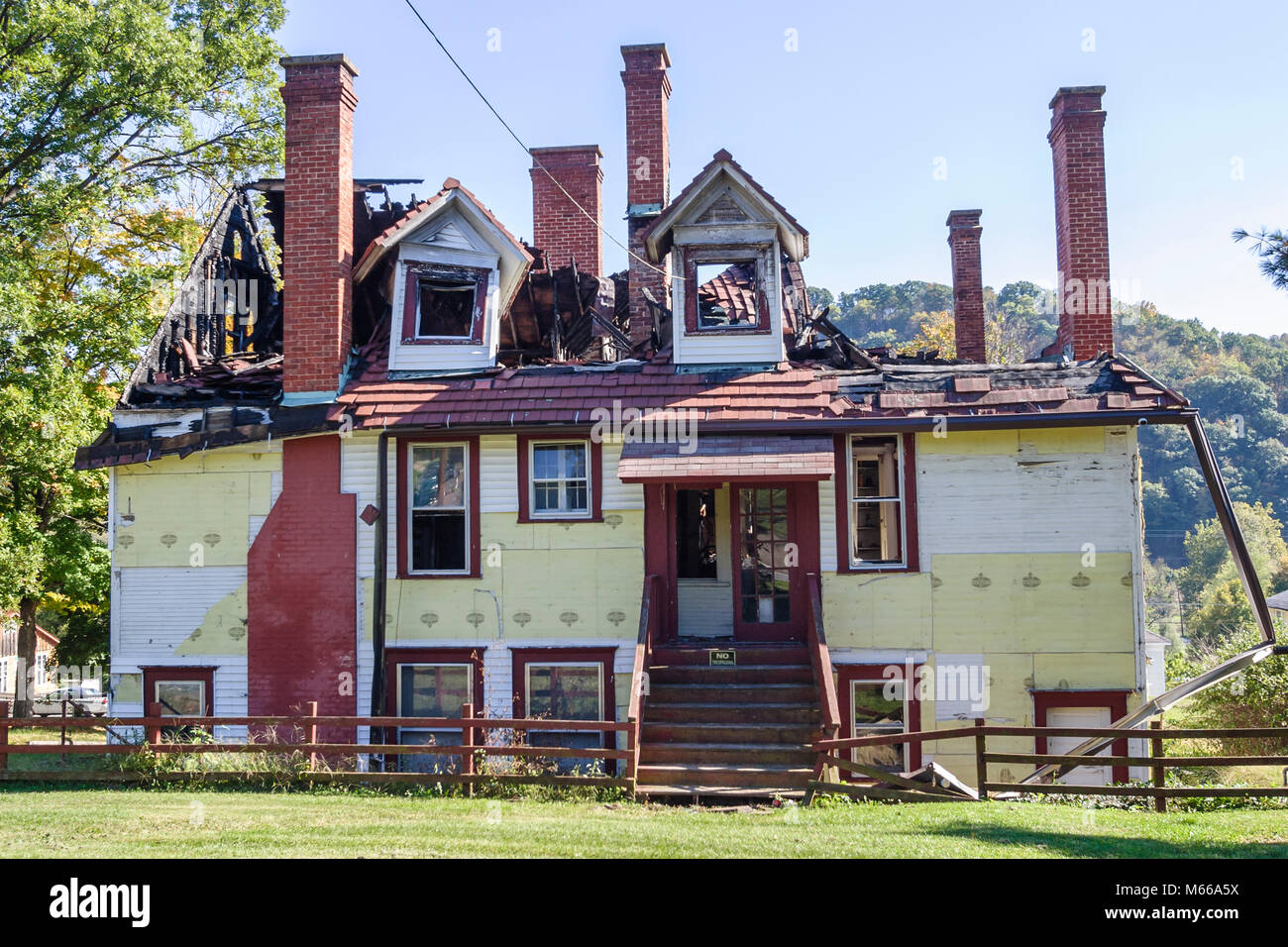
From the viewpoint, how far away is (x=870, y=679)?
1511cm

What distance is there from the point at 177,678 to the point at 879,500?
10.2 meters

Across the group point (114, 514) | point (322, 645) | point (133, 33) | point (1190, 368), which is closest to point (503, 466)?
point (322, 645)

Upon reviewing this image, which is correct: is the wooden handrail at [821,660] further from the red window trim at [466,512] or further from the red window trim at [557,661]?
the red window trim at [466,512]

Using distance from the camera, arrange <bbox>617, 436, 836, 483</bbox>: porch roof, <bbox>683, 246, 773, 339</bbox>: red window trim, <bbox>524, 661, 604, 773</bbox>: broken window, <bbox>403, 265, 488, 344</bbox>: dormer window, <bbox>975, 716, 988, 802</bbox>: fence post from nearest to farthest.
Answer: <bbox>975, 716, 988, 802</bbox>: fence post < <bbox>617, 436, 836, 483</bbox>: porch roof < <bbox>524, 661, 604, 773</bbox>: broken window < <bbox>683, 246, 773, 339</bbox>: red window trim < <bbox>403, 265, 488, 344</bbox>: dormer window

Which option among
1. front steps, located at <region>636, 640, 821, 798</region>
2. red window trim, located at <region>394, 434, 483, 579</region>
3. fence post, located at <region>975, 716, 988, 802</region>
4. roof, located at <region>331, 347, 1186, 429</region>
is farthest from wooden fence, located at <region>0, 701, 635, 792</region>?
roof, located at <region>331, 347, 1186, 429</region>

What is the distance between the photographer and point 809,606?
15.0m

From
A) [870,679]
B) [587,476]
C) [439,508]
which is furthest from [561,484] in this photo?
[870,679]

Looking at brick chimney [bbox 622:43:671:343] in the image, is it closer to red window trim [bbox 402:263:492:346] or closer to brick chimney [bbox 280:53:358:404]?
red window trim [bbox 402:263:492:346]

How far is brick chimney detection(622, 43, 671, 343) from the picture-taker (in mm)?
18156

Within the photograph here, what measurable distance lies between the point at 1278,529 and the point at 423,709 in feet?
289

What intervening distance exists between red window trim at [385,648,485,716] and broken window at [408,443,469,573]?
1158mm

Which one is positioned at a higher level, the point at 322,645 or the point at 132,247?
the point at 132,247

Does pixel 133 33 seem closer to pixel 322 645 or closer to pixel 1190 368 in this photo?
pixel 322 645
